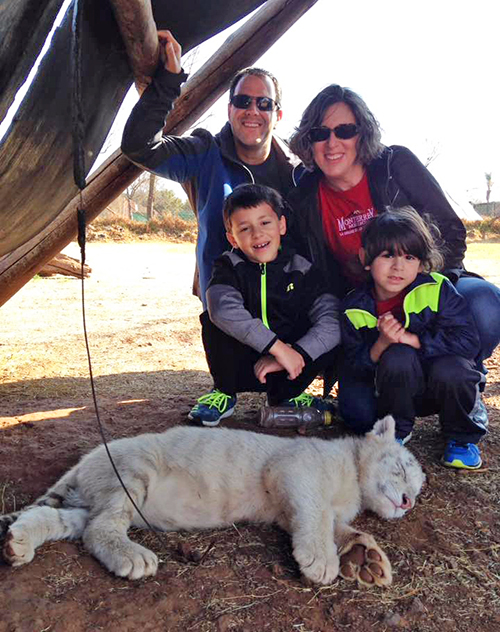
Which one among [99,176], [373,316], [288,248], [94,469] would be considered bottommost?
[94,469]

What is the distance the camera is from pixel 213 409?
3.84m

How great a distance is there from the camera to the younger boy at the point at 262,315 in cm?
362

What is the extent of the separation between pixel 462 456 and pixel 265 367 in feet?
4.06

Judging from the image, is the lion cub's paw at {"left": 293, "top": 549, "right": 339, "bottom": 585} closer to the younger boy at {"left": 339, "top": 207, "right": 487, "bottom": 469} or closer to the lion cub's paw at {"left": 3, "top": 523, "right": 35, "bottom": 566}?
the lion cub's paw at {"left": 3, "top": 523, "right": 35, "bottom": 566}

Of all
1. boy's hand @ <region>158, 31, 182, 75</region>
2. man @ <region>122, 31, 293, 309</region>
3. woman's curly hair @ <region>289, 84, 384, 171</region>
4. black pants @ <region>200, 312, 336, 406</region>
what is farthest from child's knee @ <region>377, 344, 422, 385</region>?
boy's hand @ <region>158, 31, 182, 75</region>

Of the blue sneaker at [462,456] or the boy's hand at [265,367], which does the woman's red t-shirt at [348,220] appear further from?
the blue sneaker at [462,456]

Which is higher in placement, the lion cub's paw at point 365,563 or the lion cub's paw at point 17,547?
the lion cub's paw at point 17,547

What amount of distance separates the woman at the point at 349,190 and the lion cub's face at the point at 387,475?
1.17 m

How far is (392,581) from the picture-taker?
2385 mm

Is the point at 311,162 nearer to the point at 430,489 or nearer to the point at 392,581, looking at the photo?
the point at 430,489

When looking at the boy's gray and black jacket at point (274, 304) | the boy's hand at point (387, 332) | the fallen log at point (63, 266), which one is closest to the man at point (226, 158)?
the boy's gray and black jacket at point (274, 304)

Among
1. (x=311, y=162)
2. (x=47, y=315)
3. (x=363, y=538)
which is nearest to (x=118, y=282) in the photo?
(x=47, y=315)

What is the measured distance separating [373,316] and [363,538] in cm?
140

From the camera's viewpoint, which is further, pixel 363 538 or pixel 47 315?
pixel 47 315
